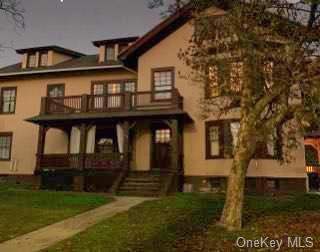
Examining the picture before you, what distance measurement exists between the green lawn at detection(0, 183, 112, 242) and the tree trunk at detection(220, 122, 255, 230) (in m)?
5.43

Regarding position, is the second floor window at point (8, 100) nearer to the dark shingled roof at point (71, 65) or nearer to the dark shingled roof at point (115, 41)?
the dark shingled roof at point (71, 65)

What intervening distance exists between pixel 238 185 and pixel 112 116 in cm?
1068

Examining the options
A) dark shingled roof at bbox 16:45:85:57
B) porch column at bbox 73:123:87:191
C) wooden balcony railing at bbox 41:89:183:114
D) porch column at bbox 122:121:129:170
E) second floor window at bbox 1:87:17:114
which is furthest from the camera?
dark shingled roof at bbox 16:45:85:57

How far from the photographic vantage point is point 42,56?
2459 centimetres

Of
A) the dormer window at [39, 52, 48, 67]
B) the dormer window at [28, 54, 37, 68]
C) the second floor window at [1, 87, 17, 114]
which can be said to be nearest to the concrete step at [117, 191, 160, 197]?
the second floor window at [1, 87, 17, 114]

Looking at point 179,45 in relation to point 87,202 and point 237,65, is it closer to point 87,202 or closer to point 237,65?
point 237,65

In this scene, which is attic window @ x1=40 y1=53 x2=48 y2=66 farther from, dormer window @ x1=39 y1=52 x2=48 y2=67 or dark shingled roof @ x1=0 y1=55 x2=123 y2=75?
dark shingled roof @ x1=0 y1=55 x2=123 y2=75

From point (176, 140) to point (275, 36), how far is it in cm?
865

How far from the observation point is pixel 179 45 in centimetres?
1988

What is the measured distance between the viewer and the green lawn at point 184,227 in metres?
7.24

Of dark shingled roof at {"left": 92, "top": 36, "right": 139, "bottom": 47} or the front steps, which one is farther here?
dark shingled roof at {"left": 92, "top": 36, "right": 139, "bottom": 47}

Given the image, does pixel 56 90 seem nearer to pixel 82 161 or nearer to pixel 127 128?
pixel 82 161

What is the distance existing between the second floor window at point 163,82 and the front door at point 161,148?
2054mm

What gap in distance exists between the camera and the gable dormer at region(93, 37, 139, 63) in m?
23.1
